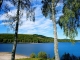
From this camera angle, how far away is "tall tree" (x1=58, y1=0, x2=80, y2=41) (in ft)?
60.8

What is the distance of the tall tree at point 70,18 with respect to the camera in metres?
18.5

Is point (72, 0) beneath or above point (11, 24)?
above

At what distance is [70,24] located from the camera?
2078 cm

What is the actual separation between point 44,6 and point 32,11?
2977mm

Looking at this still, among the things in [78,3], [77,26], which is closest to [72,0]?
[78,3]

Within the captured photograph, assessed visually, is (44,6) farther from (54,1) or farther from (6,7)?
(6,7)

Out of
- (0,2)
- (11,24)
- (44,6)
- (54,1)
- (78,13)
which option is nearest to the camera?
(0,2)

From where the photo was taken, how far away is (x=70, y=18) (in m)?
20.0

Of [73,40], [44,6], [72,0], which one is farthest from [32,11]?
[73,40]

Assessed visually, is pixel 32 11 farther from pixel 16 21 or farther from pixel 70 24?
pixel 70 24

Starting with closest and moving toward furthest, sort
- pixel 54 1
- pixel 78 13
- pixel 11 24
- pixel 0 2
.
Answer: pixel 0 2
pixel 11 24
pixel 54 1
pixel 78 13

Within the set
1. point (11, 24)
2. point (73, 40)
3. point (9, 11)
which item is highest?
point (9, 11)

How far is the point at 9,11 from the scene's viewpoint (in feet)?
53.5

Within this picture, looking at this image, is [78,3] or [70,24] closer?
[78,3]
